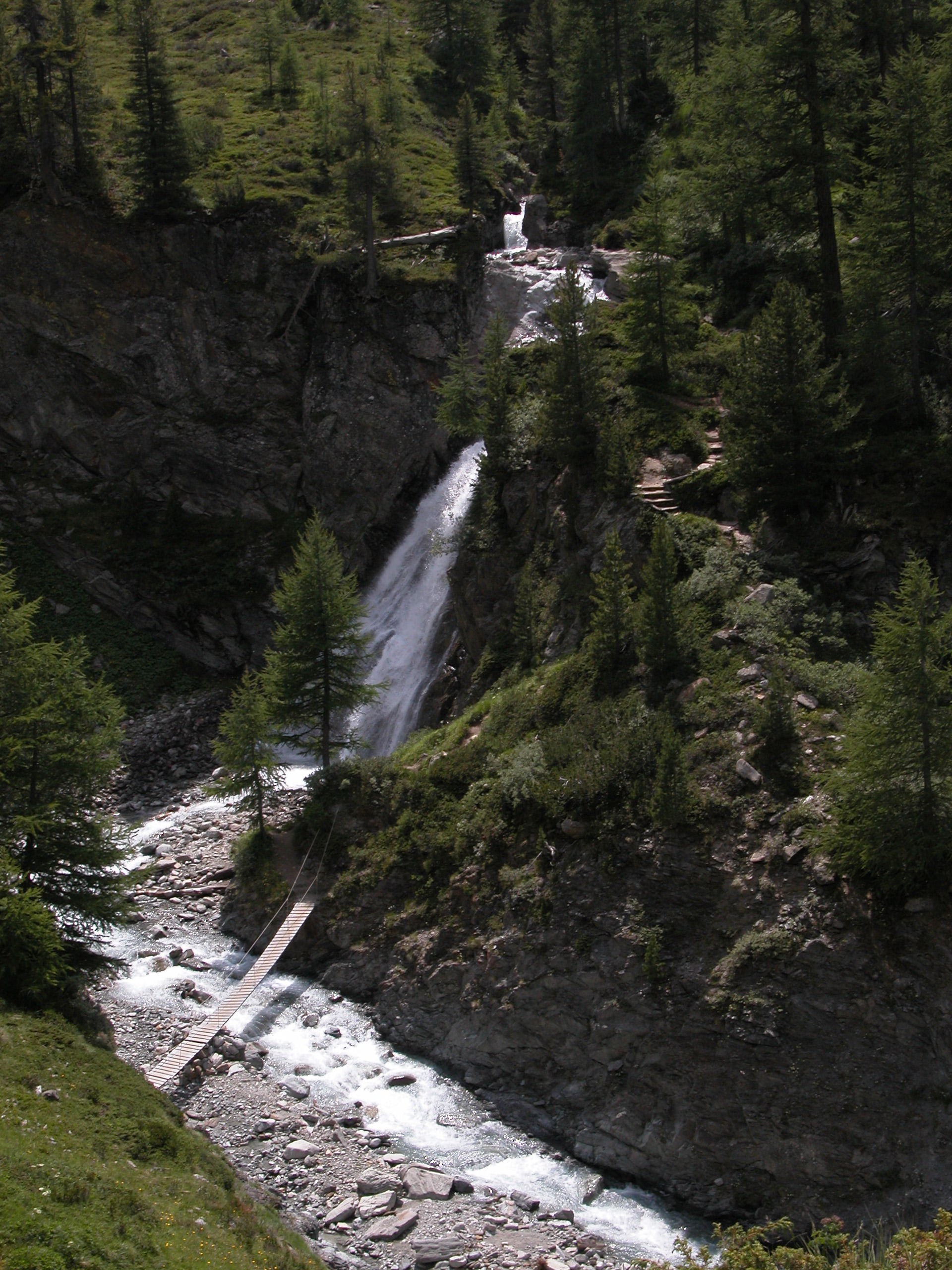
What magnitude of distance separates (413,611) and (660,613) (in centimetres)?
1967

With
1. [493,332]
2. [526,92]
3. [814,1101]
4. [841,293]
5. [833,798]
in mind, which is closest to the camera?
[814,1101]

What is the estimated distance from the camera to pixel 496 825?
23453mm

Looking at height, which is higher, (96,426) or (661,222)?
(661,222)

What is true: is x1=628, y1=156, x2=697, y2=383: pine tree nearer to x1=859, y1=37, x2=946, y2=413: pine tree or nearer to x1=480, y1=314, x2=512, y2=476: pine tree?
x1=480, y1=314, x2=512, y2=476: pine tree

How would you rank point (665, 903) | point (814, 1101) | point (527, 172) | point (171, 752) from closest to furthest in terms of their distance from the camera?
point (814, 1101)
point (665, 903)
point (171, 752)
point (527, 172)

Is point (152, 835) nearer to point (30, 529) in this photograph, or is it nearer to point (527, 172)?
point (30, 529)

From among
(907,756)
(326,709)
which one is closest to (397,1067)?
(326,709)

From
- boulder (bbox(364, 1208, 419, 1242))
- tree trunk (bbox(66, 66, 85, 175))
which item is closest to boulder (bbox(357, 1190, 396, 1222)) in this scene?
boulder (bbox(364, 1208, 419, 1242))

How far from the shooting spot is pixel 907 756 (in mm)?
15820

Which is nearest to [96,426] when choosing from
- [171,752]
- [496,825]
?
[171,752]

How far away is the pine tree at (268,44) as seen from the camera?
73.5 m

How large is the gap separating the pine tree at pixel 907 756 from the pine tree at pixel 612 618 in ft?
26.5

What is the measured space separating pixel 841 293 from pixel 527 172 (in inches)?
1797

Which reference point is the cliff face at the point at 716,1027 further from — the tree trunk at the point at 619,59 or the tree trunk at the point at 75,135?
the tree trunk at the point at 619,59
